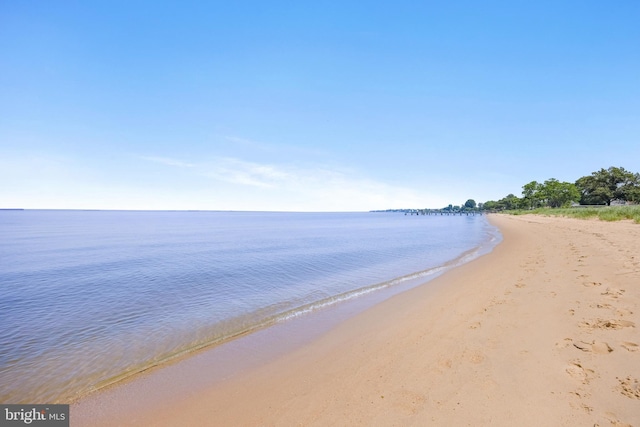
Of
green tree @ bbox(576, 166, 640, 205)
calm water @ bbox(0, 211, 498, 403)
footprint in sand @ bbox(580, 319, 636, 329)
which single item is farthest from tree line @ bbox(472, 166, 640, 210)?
footprint in sand @ bbox(580, 319, 636, 329)

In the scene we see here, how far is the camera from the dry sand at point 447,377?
12.4 feet

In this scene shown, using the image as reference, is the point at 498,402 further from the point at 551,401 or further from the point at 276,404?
the point at 276,404

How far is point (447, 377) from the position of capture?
4609 mm

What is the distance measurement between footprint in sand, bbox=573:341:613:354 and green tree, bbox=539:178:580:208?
5084 inches

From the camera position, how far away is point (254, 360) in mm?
6328

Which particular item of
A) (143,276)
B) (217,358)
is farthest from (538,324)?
(143,276)

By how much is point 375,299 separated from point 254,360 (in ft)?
18.7

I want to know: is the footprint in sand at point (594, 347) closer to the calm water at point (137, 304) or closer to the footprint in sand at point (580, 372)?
the footprint in sand at point (580, 372)

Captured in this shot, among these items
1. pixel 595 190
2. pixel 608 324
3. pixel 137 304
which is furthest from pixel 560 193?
pixel 137 304

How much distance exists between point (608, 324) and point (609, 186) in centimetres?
13979

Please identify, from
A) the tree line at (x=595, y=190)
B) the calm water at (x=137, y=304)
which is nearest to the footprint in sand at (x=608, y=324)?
the calm water at (x=137, y=304)

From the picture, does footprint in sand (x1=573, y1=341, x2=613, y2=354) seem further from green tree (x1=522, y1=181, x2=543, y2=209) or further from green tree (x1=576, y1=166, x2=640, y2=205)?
green tree (x1=522, y1=181, x2=543, y2=209)

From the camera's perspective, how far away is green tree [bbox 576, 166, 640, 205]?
98.6 metres

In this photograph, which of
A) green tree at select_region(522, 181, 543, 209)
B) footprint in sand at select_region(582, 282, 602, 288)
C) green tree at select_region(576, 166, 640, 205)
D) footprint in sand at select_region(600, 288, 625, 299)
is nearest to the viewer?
footprint in sand at select_region(600, 288, 625, 299)
